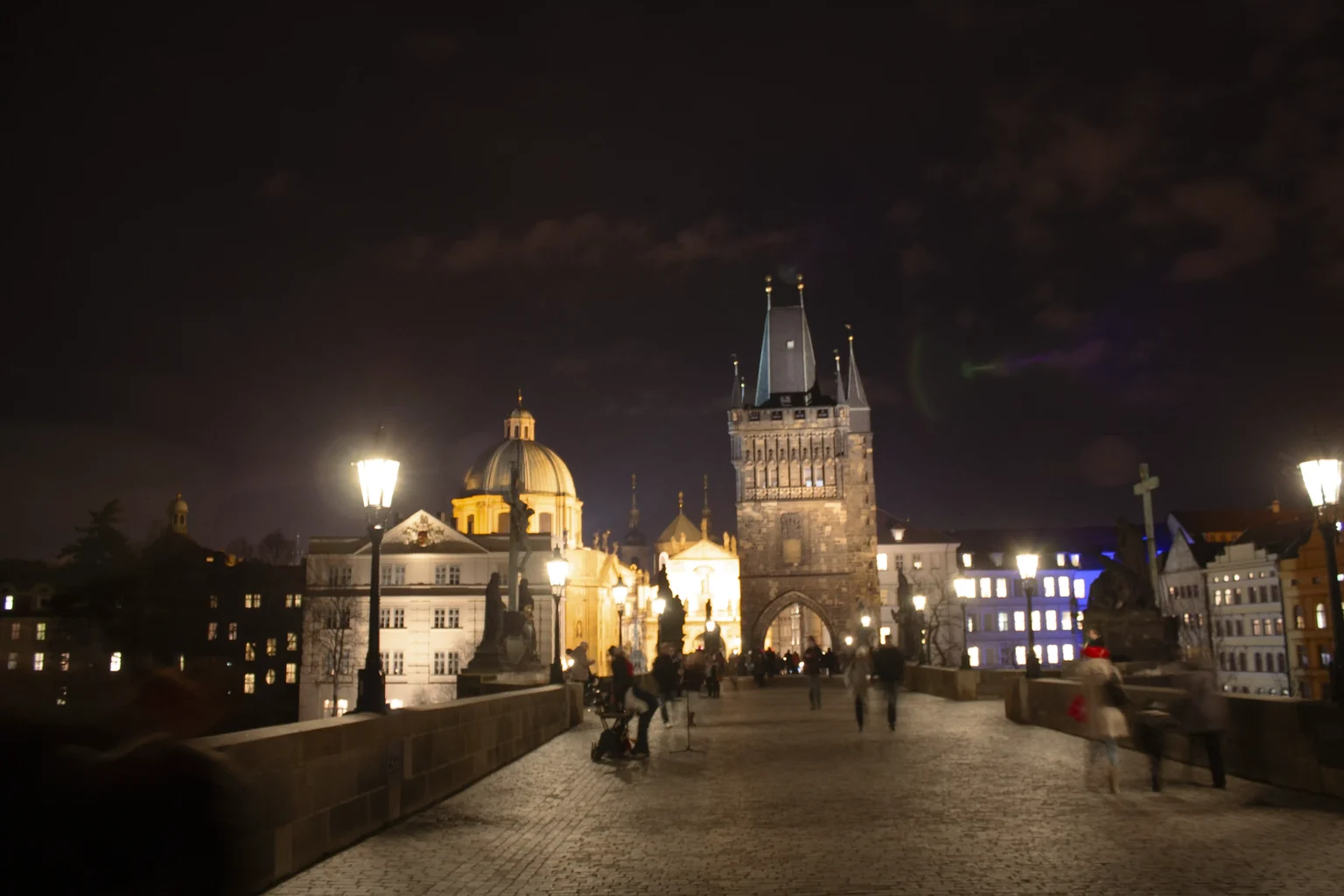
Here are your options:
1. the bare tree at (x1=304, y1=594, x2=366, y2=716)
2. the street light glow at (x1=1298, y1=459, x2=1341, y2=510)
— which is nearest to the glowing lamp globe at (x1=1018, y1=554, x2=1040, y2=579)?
the street light glow at (x1=1298, y1=459, x2=1341, y2=510)

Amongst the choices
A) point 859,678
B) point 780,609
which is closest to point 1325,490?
point 859,678

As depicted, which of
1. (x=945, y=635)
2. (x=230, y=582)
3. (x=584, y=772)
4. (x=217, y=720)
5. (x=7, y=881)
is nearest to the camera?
(x=7, y=881)

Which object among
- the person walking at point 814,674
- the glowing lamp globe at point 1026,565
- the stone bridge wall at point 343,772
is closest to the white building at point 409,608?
the person walking at point 814,674

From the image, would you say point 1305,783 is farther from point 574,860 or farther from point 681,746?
point 681,746

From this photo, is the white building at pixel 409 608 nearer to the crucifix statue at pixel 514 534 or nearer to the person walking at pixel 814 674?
the crucifix statue at pixel 514 534

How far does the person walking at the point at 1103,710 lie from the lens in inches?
492

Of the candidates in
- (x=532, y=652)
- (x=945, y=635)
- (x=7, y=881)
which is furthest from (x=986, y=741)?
(x=945, y=635)

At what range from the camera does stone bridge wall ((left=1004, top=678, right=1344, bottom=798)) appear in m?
11.6

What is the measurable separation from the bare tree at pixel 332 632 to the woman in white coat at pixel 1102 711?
70744 mm

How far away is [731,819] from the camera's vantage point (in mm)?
11383

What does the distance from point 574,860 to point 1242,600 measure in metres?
78.2

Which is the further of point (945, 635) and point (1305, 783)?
point (945, 635)

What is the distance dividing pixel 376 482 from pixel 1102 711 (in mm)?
8332

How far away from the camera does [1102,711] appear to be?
12.7 m
